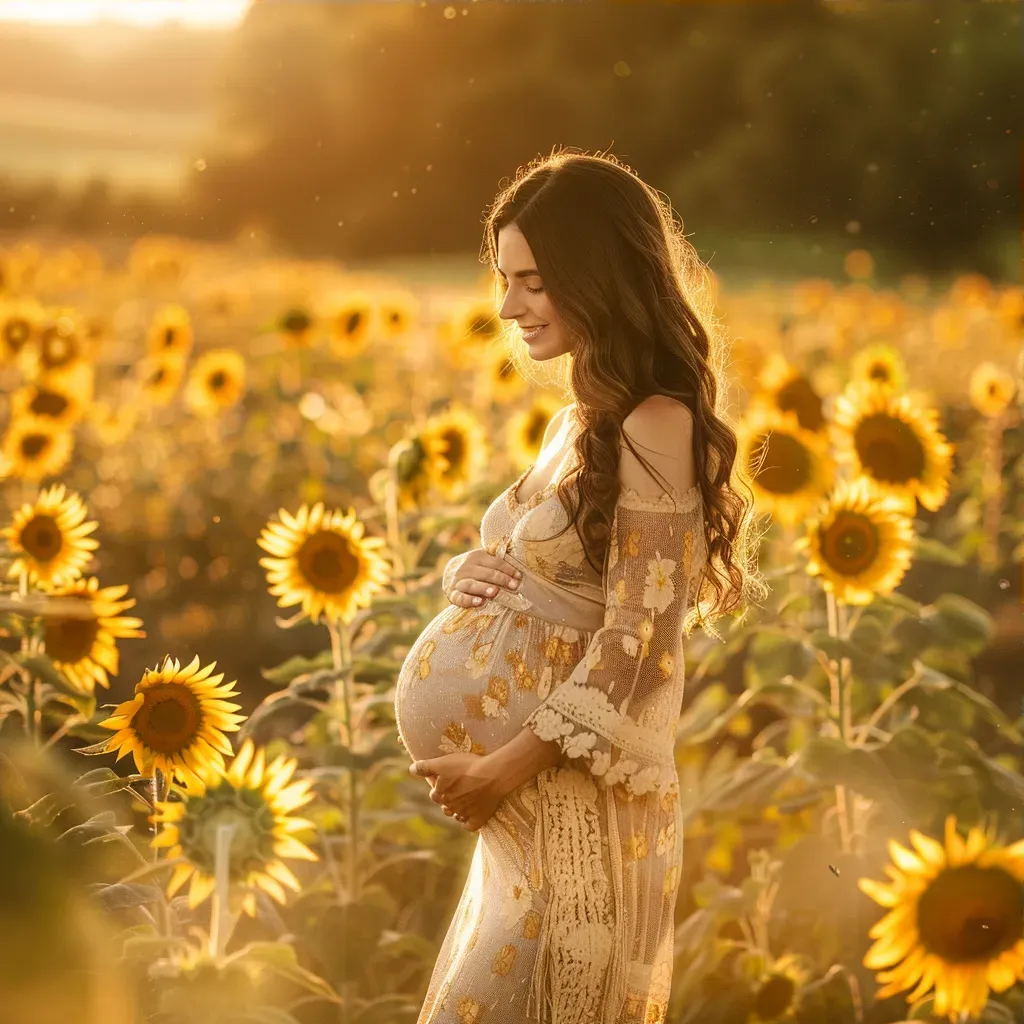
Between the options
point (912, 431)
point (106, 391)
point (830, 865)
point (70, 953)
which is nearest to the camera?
point (70, 953)

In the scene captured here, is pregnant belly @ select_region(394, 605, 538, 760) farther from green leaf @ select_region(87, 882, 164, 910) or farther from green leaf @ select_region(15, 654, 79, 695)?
green leaf @ select_region(15, 654, 79, 695)

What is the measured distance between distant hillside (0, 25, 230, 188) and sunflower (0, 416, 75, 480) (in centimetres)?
114

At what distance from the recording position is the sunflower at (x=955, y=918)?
1.43 meters

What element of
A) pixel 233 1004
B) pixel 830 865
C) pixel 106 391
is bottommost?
pixel 233 1004

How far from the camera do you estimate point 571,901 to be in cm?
147

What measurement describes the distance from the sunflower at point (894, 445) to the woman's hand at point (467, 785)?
1184 millimetres

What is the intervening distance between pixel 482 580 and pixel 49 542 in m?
0.79

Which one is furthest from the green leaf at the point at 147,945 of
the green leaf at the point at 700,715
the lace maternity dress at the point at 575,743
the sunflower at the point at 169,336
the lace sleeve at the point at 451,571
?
the sunflower at the point at 169,336

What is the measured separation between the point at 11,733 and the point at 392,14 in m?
11.4

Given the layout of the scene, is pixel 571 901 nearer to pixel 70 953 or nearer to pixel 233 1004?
pixel 233 1004

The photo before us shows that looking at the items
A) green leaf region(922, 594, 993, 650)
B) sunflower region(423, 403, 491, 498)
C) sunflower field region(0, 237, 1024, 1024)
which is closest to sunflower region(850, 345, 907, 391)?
sunflower field region(0, 237, 1024, 1024)

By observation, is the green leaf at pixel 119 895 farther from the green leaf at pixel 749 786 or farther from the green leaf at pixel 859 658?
the green leaf at pixel 859 658

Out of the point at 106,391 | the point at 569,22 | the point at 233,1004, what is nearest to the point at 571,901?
the point at 233,1004

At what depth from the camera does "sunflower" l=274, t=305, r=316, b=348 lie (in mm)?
3988
